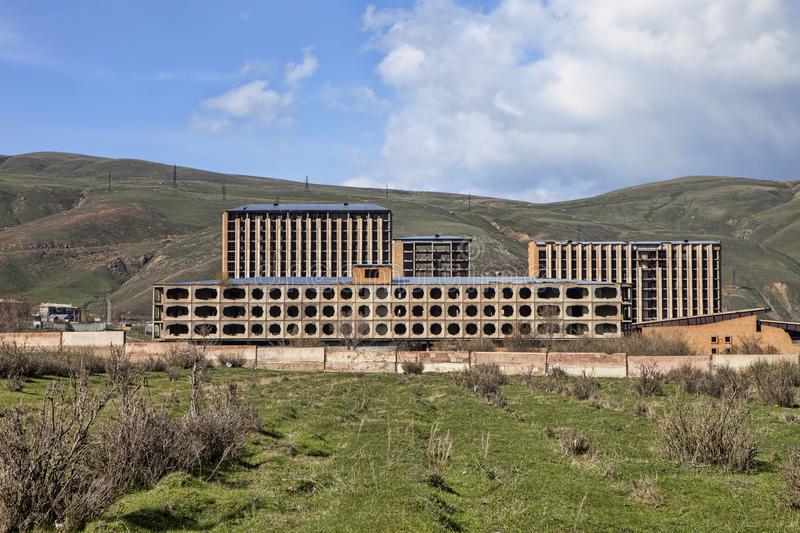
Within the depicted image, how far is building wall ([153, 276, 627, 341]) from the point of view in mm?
114875

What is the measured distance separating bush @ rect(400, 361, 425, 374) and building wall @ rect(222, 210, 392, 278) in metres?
104

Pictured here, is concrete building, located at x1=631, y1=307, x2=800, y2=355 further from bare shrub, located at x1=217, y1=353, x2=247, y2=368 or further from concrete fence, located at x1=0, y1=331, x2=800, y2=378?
bare shrub, located at x1=217, y1=353, x2=247, y2=368

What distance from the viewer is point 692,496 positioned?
58.1 ft

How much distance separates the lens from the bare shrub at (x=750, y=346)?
8400cm

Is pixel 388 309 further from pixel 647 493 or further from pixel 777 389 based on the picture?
pixel 647 493

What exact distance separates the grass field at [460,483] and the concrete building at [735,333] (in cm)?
5852

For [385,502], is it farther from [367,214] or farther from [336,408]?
[367,214]

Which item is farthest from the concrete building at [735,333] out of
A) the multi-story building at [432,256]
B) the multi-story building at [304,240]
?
the multi-story building at [304,240]

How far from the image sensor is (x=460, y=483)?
63.7 ft

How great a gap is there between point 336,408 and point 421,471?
610 inches

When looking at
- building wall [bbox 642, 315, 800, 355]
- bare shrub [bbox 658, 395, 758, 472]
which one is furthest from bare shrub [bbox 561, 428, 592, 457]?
building wall [bbox 642, 315, 800, 355]

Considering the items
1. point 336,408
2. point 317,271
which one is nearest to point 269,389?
point 336,408

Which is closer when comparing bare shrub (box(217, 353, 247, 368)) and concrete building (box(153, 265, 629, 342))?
bare shrub (box(217, 353, 247, 368))

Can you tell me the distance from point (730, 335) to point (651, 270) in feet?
233
